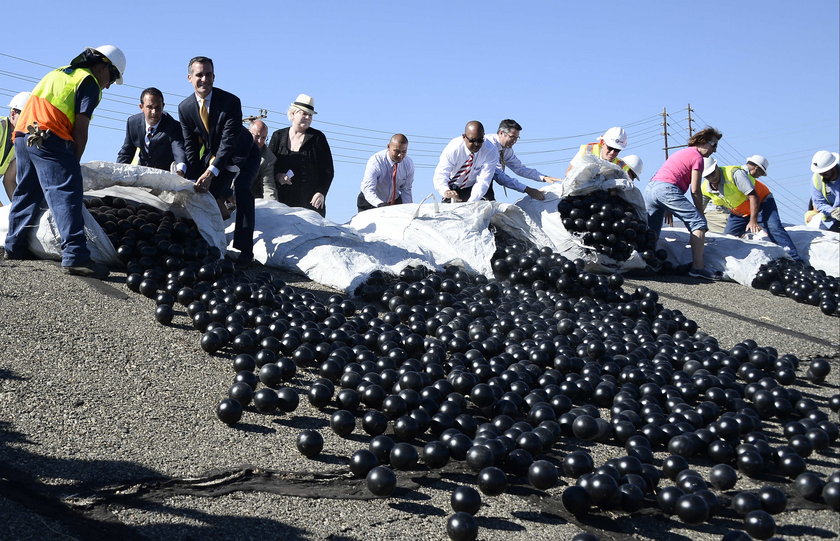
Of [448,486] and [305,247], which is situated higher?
[305,247]

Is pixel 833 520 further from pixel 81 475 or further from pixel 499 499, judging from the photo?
pixel 81 475

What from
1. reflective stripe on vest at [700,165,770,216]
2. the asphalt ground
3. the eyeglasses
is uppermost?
reflective stripe on vest at [700,165,770,216]

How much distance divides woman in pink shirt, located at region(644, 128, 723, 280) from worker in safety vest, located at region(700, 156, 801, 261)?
106 cm

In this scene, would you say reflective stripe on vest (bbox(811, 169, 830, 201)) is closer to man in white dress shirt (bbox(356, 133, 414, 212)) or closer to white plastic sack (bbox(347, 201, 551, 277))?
white plastic sack (bbox(347, 201, 551, 277))

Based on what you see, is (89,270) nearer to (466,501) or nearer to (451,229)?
(451,229)

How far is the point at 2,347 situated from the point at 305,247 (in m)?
3.63

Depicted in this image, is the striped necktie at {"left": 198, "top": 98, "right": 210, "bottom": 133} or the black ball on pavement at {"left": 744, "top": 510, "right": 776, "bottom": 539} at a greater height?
the striped necktie at {"left": 198, "top": 98, "right": 210, "bottom": 133}

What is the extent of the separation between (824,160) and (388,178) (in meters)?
6.73

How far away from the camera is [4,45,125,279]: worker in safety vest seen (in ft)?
21.4

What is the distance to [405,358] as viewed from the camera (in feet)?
19.0

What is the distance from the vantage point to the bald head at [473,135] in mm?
9438

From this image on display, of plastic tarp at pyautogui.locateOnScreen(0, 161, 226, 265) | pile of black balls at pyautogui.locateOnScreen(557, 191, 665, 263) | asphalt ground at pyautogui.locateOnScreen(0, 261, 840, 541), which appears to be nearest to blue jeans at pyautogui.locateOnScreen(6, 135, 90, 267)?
plastic tarp at pyautogui.locateOnScreen(0, 161, 226, 265)

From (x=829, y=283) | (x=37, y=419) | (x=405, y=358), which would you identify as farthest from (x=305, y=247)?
(x=829, y=283)

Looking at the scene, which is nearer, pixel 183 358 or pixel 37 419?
pixel 37 419
